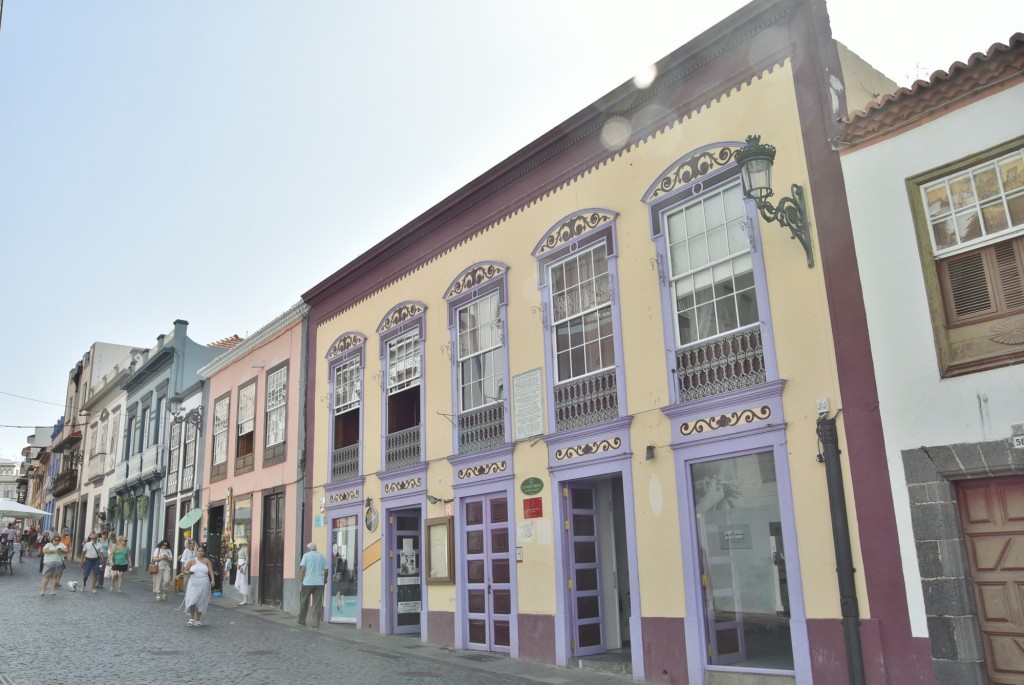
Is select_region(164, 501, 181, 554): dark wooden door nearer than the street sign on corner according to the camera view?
No

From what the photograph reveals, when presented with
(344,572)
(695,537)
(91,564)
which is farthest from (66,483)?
(695,537)

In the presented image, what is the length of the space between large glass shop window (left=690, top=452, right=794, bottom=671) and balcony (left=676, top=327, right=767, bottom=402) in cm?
80

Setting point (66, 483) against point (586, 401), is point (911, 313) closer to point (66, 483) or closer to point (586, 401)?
point (586, 401)

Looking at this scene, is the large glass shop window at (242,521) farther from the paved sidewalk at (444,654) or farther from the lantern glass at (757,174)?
the lantern glass at (757,174)

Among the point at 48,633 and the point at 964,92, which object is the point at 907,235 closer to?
the point at 964,92

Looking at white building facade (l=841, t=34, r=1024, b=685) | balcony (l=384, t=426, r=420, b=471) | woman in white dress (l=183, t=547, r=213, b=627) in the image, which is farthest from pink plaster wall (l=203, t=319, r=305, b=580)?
white building facade (l=841, t=34, r=1024, b=685)

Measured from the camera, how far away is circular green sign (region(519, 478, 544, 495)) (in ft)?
36.6

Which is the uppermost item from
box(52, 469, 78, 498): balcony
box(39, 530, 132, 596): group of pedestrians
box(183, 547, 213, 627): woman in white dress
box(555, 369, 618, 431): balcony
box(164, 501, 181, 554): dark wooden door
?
box(52, 469, 78, 498): balcony

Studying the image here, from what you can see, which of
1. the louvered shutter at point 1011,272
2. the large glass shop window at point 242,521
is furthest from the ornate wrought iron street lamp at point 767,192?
the large glass shop window at point 242,521

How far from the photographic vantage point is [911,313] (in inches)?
288

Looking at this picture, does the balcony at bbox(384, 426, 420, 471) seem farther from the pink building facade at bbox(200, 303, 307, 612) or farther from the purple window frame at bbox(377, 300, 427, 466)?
the pink building facade at bbox(200, 303, 307, 612)

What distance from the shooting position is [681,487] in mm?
9258

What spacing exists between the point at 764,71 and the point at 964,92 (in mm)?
2366

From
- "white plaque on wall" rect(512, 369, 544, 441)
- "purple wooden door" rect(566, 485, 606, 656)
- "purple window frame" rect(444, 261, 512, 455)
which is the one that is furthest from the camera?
"purple window frame" rect(444, 261, 512, 455)
